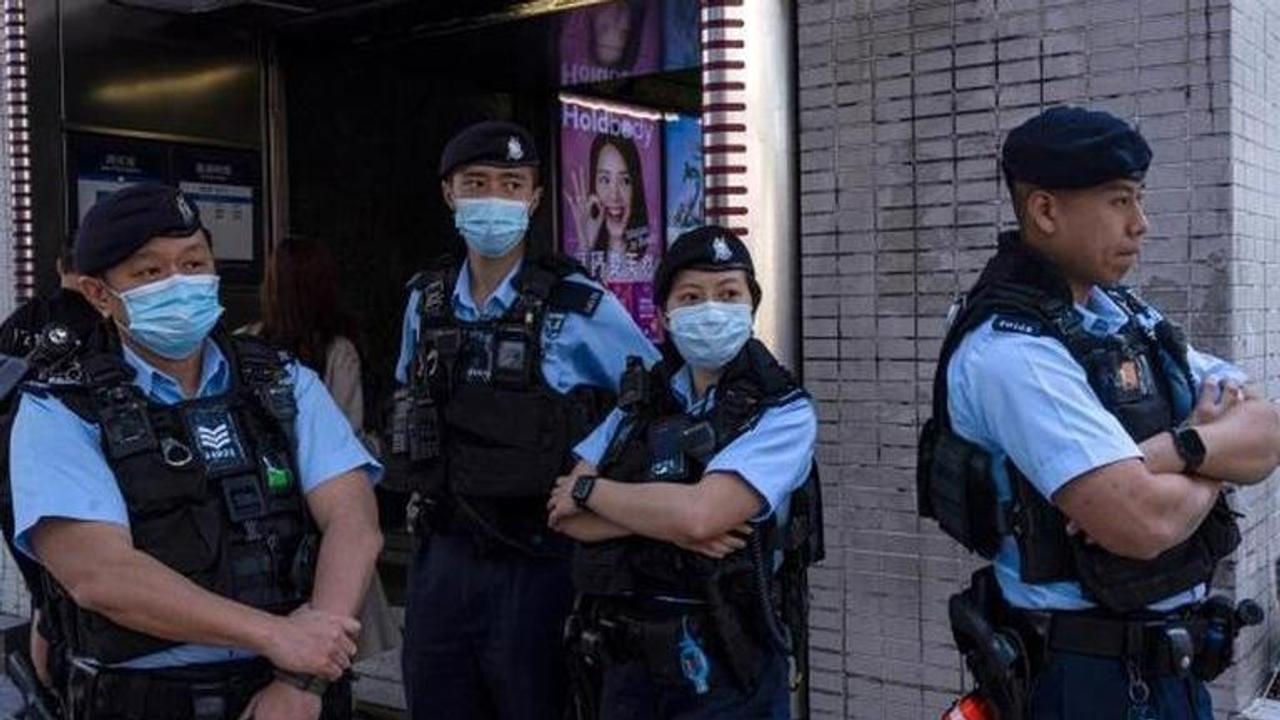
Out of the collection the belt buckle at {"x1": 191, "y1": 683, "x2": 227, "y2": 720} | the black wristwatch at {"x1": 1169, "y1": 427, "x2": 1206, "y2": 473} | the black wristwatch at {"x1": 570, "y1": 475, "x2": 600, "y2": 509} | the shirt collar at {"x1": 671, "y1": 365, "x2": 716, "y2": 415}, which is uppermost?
the shirt collar at {"x1": 671, "y1": 365, "x2": 716, "y2": 415}

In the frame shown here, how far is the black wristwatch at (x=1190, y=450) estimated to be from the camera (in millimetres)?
2270

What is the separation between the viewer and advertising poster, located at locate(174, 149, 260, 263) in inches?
249

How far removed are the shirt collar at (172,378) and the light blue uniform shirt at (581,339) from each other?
88 cm

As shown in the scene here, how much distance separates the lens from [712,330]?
3023 millimetres

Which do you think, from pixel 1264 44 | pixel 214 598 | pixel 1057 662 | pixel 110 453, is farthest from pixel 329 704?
pixel 1264 44

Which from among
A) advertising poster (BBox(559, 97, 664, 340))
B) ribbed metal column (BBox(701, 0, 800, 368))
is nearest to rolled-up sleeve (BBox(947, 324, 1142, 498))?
ribbed metal column (BBox(701, 0, 800, 368))

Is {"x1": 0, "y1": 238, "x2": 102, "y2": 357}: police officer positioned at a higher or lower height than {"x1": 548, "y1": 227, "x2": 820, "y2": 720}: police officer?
higher

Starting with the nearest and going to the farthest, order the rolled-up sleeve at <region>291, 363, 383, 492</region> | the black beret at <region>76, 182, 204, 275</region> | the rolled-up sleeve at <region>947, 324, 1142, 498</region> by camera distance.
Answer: the rolled-up sleeve at <region>947, 324, 1142, 498</region>, the black beret at <region>76, 182, 204, 275</region>, the rolled-up sleeve at <region>291, 363, 383, 492</region>

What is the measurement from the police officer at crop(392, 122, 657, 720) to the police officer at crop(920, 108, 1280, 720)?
3.90 feet

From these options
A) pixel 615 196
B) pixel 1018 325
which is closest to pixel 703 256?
pixel 1018 325

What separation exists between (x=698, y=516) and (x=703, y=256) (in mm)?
614

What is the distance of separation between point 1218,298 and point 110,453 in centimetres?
288

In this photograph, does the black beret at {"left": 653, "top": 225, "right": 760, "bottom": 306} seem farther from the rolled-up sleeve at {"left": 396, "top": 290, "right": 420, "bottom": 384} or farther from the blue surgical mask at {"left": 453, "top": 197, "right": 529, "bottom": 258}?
the rolled-up sleeve at {"left": 396, "top": 290, "right": 420, "bottom": 384}

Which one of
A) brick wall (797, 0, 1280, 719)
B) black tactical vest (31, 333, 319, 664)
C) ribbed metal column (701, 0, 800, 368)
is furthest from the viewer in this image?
ribbed metal column (701, 0, 800, 368)
